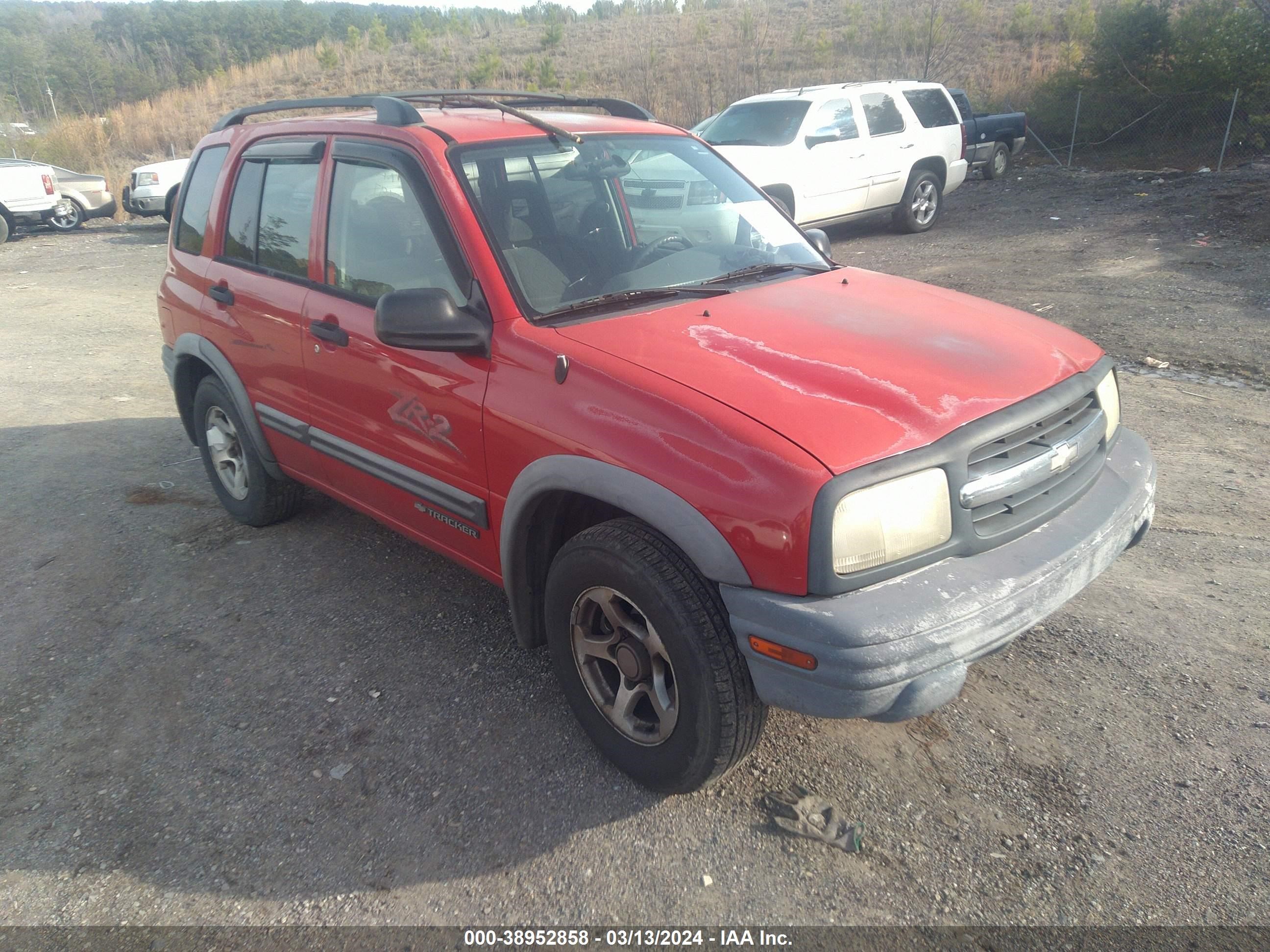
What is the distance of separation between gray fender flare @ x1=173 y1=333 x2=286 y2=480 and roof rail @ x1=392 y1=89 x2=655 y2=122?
4.90 feet

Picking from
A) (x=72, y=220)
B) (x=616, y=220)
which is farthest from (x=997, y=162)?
(x=72, y=220)

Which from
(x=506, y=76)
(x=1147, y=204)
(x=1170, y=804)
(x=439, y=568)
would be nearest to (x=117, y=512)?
(x=439, y=568)

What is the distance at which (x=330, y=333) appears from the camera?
11.5 ft

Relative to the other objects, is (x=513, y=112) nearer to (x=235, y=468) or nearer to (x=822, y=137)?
(x=235, y=468)

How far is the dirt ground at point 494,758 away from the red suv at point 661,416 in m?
0.35

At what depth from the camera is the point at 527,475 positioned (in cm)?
279

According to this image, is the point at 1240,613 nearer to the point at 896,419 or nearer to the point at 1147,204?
the point at 896,419

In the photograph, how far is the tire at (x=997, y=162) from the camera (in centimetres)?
1670

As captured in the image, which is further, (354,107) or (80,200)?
(80,200)

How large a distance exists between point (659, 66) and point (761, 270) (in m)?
29.7

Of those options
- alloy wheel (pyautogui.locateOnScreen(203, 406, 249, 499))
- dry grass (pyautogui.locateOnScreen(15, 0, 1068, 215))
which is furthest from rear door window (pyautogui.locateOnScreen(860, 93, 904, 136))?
dry grass (pyautogui.locateOnScreen(15, 0, 1068, 215))

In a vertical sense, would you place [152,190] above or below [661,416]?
above

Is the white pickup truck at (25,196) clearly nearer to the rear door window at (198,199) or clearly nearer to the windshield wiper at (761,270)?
the rear door window at (198,199)

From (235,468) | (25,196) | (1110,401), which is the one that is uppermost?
(25,196)
